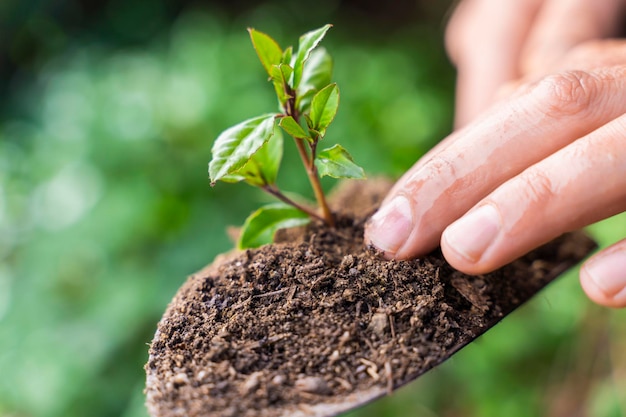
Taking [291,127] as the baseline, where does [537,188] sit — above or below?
below

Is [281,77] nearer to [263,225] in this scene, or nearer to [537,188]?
[263,225]

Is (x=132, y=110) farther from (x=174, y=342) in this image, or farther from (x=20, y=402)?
(x=174, y=342)

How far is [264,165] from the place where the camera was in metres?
Result: 1.19

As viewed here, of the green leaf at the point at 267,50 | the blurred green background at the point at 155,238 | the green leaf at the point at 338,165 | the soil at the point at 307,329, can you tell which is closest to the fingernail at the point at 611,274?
the soil at the point at 307,329

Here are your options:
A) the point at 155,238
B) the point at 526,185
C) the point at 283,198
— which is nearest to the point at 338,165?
the point at 283,198

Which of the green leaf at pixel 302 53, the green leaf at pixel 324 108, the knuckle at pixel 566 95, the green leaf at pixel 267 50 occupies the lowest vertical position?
the knuckle at pixel 566 95

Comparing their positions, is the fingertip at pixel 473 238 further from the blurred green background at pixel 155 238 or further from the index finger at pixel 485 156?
the blurred green background at pixel 155 238

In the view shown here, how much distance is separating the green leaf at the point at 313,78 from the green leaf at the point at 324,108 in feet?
0.24

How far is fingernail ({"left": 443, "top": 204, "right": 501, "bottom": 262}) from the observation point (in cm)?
102

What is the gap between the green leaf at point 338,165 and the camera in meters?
1.01

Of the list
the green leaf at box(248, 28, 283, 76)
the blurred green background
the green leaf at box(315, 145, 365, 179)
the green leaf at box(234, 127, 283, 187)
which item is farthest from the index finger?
the blurred green background

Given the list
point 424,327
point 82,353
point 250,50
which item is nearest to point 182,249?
point 82,353

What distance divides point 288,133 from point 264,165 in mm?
167

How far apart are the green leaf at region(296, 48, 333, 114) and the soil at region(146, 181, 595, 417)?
266 millimetres
